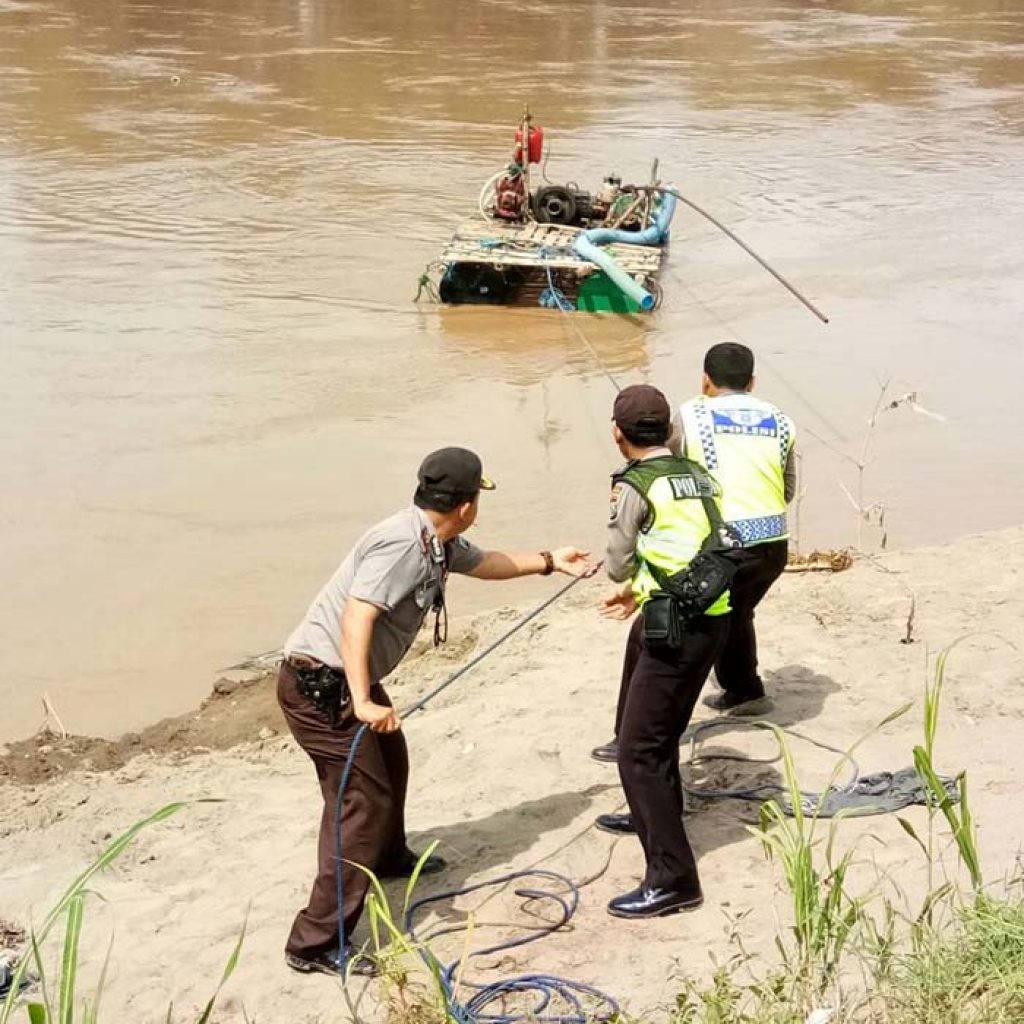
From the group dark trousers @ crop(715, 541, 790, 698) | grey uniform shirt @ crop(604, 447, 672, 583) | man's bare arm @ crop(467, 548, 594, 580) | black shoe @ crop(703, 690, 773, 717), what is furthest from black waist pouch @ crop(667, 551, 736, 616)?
black shoe @ crop(703, 690, 773, 717)

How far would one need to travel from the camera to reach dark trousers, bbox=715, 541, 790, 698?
182 inches

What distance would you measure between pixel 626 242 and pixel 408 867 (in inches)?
426

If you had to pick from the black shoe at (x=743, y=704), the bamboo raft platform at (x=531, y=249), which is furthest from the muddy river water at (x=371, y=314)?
the black shoe at (x=743, y=704)

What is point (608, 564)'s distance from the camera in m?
4.04

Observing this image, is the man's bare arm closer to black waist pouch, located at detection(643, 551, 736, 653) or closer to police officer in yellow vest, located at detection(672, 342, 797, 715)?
black waist pouch, located at detection(643, 551, 736, 653)

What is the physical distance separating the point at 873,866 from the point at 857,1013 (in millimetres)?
1004

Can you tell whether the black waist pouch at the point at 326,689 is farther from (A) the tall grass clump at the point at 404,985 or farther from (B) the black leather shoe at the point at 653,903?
(B) the black leather shoe at the point at 653,903

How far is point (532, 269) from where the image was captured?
14281 millimetres

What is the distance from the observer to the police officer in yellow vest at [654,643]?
13.0ft

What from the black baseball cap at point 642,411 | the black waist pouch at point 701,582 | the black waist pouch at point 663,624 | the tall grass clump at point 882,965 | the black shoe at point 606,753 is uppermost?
the black baseball cap at point 642,411

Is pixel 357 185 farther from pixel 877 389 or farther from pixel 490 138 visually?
pixel 877 389

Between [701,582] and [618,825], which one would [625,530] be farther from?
[618,825]

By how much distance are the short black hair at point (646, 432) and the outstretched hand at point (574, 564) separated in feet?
1.33

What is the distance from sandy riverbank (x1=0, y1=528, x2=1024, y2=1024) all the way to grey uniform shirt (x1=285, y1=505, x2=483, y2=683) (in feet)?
2.82
